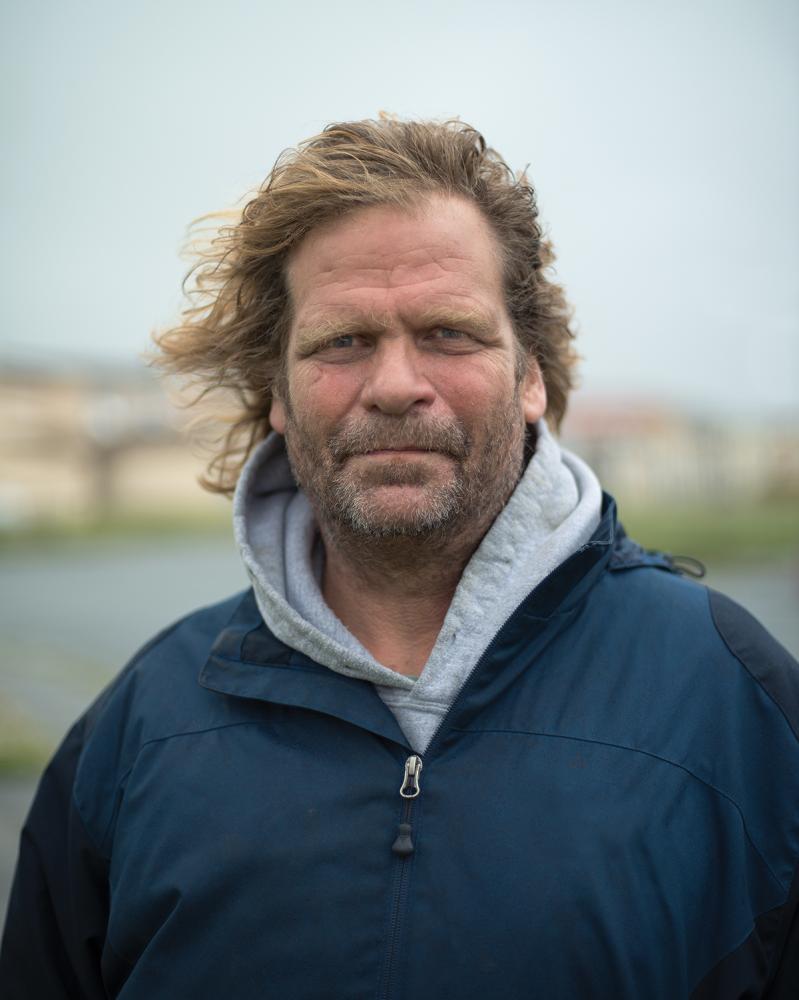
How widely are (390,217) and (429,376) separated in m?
0.34

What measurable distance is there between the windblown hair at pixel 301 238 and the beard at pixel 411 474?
33cm

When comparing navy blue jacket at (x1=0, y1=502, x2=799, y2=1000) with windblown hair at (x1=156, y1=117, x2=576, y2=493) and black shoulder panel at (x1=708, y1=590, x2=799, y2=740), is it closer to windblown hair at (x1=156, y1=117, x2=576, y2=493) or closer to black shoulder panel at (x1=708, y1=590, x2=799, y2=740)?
black shoulder panel at (x1=708, y1=590, x2=799, y2=740)

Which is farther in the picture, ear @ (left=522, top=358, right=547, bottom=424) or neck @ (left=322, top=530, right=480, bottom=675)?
ear @ (left=522, top=358, right=547, bottom=424)

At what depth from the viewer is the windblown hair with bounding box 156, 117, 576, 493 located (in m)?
1.84

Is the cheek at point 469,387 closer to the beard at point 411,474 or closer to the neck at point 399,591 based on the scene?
the beard at point 411,474

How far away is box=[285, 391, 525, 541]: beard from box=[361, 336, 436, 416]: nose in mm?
29

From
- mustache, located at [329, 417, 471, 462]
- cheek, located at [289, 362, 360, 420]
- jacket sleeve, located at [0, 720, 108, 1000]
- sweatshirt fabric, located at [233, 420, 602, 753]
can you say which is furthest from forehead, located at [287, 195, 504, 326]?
jacket sleeve, located at [0, 720, 108, 1000]

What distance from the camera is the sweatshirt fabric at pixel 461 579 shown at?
1.63 meters

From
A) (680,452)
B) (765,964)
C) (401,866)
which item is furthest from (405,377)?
(680,452)

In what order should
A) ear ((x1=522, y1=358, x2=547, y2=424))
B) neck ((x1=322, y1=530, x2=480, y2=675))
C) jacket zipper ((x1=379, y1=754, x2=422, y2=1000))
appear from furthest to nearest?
ear ((x1=522, y1=358, x2=547, y2=424)) → neck ((x1=322, y1=530, x2=480, y2=675)) → jacket zipper ((x1=379, y1=754, x2=422, y2=1000))

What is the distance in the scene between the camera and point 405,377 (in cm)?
170

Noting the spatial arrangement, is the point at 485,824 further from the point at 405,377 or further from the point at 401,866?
the point at 405,377

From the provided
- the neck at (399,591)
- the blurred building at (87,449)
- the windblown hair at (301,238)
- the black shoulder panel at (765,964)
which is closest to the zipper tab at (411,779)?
the neck at (399,591)

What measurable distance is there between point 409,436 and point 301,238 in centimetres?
55
